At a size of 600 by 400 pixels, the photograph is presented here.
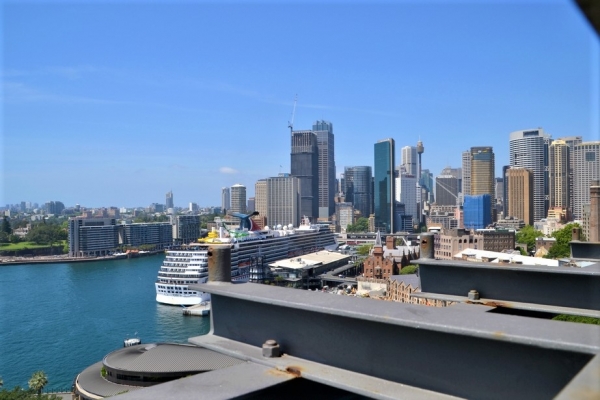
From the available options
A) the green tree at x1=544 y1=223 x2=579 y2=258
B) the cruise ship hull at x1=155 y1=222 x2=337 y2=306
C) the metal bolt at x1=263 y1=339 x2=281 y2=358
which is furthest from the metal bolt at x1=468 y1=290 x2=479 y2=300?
the green tree at x1=544 y1=223 x2=579 y2=258

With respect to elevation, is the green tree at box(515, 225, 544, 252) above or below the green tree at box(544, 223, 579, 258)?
below

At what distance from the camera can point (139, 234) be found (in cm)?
4316

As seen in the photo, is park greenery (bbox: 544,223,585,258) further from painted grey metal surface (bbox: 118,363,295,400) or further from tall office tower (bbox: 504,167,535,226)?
tall office tower (bbox: 504,167,535,226)

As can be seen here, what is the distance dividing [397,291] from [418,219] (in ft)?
177

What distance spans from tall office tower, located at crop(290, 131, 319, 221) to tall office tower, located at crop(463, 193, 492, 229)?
921 inches

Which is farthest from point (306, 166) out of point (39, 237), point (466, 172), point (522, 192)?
point (39, 237)

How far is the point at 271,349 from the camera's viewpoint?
1305mm

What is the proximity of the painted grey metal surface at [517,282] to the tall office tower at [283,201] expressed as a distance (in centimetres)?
5119

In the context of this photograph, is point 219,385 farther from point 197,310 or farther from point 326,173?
point 326,173

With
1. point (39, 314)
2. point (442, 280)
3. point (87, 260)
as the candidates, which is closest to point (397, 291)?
point (39, 314)

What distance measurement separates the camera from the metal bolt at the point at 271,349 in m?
1.30

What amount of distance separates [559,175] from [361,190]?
29.6m

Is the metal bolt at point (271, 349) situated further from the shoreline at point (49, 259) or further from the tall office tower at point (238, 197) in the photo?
the tall office tower at point (238, 197)

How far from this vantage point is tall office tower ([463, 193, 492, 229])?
45.1m
